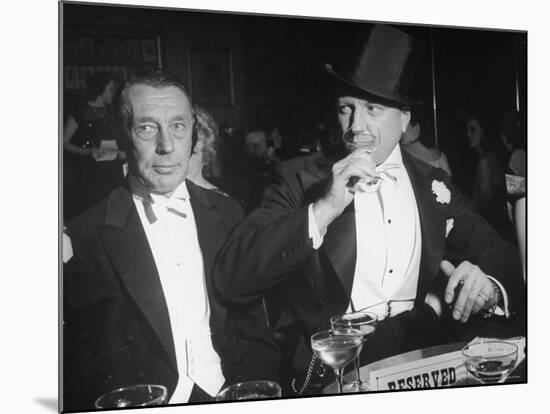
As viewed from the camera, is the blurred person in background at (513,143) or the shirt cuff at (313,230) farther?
the blurred person in background at (513,143)

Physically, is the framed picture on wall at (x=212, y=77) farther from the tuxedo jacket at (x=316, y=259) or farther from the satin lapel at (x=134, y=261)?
the satin lapel at (x=134, y=261)

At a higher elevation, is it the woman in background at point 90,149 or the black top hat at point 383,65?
the black top hat at point 383,65

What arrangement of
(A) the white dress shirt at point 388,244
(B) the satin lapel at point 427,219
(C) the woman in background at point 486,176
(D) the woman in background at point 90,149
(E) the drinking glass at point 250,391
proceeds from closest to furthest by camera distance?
(D) the woman in background at point 90,149, (E) the drinking glass at point 250,391, (A) the white dress shirt at point 388,244, (B) the satin lapel at point 427,219, (C) the woman in background at point 486,176

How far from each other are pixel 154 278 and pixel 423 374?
5.28 ft

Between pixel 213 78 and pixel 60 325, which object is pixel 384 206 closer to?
pixel 213 78

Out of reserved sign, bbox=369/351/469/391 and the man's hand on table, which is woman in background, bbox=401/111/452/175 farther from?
reserved sign, bbox=369/351/469/391

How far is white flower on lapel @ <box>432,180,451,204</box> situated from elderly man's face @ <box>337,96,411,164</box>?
0.33 meters

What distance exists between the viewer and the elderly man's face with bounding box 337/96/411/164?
→ 5.02m

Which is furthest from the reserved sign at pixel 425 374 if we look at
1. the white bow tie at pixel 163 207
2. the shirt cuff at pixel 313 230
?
the white bow tie at pixel 163 207

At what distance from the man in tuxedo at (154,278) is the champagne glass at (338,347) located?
36cm

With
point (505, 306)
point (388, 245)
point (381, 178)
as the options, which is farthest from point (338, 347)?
point (505, 306)

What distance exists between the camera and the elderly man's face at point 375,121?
5.02 metres

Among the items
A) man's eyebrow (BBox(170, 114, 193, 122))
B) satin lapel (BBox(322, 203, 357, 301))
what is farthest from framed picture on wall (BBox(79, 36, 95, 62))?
satin lapel (BBox(322, 203, 357, 301))

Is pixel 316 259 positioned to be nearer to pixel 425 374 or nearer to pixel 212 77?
pixel 425 374
